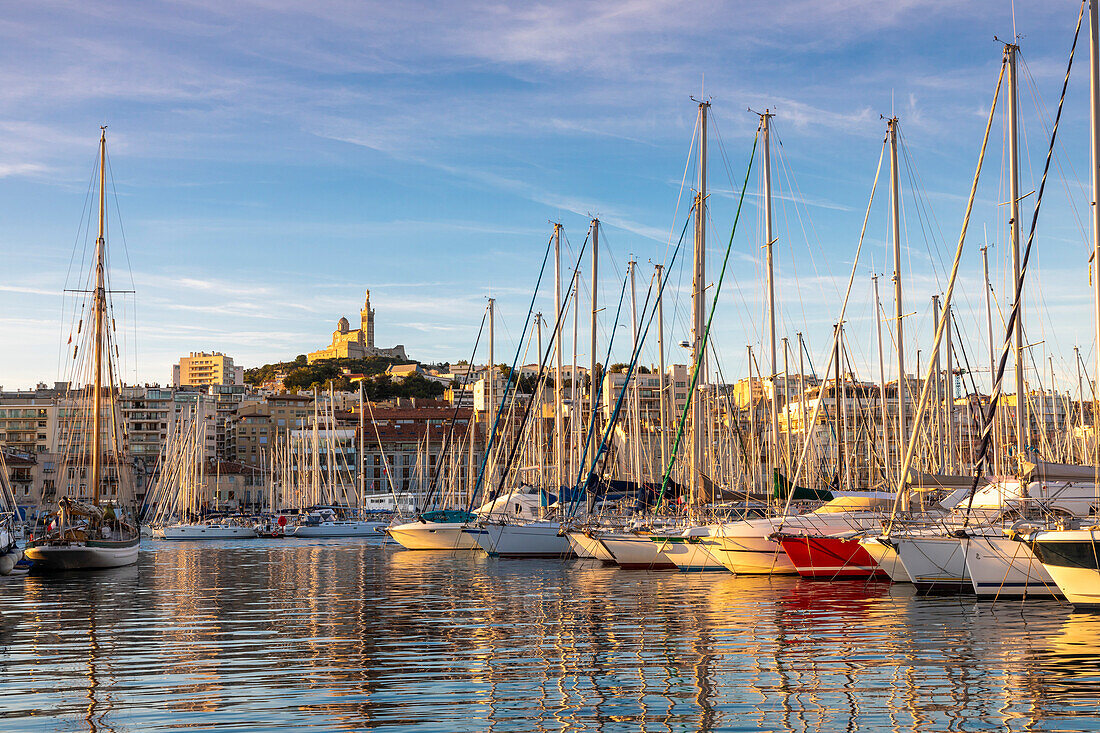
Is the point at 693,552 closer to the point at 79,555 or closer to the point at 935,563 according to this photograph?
the point at 935,563

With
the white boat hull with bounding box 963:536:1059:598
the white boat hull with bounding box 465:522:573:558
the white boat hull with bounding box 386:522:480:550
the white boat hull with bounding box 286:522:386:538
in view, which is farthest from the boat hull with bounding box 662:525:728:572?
the white boat hull with bounding box 286:522:386:538

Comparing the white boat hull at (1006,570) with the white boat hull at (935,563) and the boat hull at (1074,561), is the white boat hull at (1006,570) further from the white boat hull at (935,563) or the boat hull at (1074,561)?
the boat hull at (1074,561)

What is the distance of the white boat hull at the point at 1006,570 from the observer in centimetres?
2208

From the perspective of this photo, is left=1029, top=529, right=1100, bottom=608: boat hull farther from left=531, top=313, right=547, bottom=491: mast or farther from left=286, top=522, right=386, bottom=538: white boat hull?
left=286, top=522, right=386, bottom=538: white boat hull

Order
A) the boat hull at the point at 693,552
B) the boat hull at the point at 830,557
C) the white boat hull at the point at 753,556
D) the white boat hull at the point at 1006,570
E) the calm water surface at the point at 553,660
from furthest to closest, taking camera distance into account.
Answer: the boat hull at the point at 693,552, the white boat hull at the point at 753,556, the boat hull at the point at 830,557, the white boat hull at the point at 1006,570, the calm water surface at the point at 553,660

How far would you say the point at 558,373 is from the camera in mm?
44125

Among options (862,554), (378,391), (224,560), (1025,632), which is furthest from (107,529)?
(378,391)

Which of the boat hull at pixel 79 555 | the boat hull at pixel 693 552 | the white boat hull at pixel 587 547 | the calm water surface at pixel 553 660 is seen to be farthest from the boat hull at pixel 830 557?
the boat hull at pixel 79 555

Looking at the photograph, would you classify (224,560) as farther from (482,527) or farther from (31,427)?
(31,427)

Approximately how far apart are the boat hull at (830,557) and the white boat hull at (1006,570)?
21.1 feet

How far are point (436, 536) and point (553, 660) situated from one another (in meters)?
34.5

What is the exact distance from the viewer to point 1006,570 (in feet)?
72.8

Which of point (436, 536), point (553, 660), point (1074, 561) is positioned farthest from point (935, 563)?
point (436, 536)

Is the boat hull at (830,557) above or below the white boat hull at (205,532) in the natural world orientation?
above
